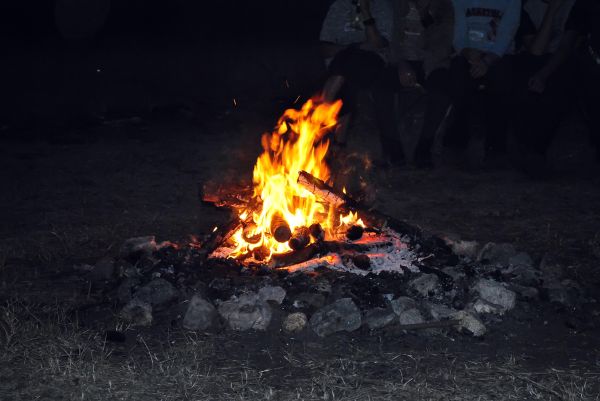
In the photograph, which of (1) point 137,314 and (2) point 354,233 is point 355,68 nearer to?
(2) point 354,233

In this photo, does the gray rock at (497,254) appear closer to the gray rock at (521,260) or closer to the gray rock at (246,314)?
the gray rock at (521,260)

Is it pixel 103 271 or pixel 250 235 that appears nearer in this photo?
pixel 103 271

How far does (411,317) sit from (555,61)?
16.6ft

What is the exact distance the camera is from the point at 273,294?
16.8ft

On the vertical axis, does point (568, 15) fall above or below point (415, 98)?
above

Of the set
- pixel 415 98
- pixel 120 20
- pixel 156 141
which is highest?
pixel 120 20

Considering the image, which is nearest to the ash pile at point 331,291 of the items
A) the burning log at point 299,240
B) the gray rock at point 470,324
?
the gray rock at point 470,324

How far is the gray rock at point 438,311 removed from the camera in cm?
496

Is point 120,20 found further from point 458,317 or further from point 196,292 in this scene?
point 458,317

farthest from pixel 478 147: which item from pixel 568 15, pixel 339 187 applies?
pixel 339 187

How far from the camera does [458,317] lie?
16.1 feet

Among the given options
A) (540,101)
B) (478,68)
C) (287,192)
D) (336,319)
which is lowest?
(336,319)

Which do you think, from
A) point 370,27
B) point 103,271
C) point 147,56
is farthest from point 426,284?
point 147,56

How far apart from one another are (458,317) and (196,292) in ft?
5.74
